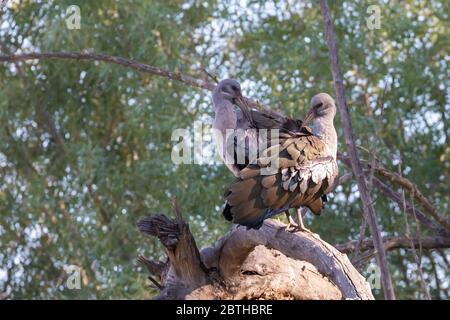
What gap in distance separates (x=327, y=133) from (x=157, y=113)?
4.28 metres

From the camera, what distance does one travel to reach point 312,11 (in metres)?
10.9

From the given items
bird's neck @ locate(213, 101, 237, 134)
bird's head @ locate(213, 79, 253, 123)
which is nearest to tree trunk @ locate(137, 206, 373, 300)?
bird's neck @ locate(213, 101, 237, 134)

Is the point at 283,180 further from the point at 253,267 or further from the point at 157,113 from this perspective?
the point at 157,113

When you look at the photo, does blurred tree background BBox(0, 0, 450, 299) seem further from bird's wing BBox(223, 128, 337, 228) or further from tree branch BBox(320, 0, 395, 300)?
tree branch BBox(320, 0, 395, 300)

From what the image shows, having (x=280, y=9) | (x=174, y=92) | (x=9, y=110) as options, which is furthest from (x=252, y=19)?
(x=9, y=110)

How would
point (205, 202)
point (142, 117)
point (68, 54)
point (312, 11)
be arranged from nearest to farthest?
point (68, 54) < point (205, 202) < point (142, 117) < point (312, 11)

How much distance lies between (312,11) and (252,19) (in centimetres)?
64

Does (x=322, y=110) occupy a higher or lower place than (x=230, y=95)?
lower

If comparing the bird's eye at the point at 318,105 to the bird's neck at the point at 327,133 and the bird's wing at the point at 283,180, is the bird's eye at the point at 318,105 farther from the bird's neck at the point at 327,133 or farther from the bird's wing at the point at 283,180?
the bird's wing at the point at 283,180

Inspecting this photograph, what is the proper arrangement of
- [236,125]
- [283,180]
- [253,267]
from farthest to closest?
[236,125], [283,180], [253,267]

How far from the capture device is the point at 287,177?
5.34 m

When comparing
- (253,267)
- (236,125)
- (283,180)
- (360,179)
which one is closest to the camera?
(360,179)

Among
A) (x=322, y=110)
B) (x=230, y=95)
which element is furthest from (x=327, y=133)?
(x=230, y=95)

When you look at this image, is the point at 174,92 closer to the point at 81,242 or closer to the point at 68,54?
the point at 81,242
